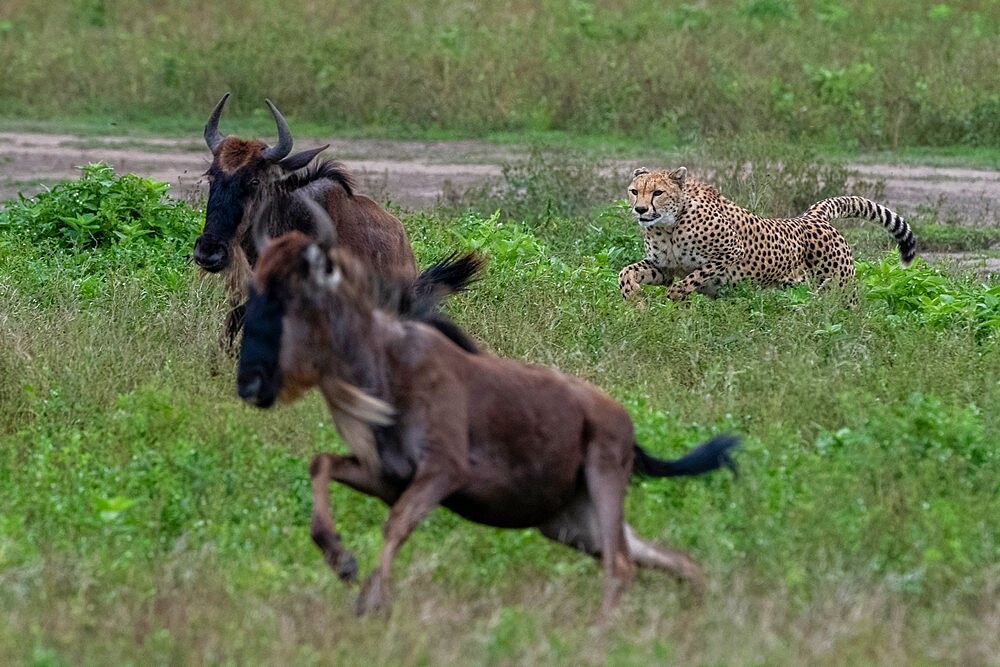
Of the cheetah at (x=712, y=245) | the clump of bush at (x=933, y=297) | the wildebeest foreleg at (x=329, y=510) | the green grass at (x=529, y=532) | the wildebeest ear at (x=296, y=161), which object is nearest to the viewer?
the green grass at (x=529, y=532)

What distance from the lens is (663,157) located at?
1622 cm

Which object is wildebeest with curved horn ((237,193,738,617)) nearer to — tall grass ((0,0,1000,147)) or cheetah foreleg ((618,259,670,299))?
cheetah foreleg ((618,259,670,299))

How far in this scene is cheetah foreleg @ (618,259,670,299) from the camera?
34.0ft

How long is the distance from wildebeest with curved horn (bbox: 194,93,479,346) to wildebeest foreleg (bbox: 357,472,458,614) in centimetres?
317

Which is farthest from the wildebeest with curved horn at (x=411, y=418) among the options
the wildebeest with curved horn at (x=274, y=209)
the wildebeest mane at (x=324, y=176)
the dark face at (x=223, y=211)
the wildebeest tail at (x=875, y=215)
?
the wildebeest tail at (x=875, y=215)

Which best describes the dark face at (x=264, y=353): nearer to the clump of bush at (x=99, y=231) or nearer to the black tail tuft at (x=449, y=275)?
the black tail tuft at (x=449, y=275)

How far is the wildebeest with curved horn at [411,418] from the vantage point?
18.1 ft

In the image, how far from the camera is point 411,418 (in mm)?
5582

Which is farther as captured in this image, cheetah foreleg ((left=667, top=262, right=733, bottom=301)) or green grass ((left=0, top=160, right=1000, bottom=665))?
cheetah foreleg ((left=667, top=262, right=733, bottom=301))

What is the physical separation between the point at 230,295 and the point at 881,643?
4.72 m

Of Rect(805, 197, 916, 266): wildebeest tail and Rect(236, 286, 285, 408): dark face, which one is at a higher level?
Rect(236, 286, 285, 408): dark face

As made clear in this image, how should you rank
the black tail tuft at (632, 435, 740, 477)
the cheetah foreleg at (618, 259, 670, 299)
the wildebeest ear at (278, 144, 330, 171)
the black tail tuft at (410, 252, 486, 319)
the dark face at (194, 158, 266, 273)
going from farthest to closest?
the cheetah foreleg at (618, 259, 670, 299), the wildebeest ear at (278, 144, 330, 171), the dark face at (194, 158, 266, 273), the black tail tuft at (410, 252, 486, 319), the black tail tuft at (632, 435, 740, 477)

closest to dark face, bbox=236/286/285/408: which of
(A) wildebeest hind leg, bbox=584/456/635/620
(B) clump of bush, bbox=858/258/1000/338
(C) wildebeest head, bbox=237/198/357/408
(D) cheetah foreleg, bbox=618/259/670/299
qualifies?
(C) wildebeest head, bbox=237/198/357/408

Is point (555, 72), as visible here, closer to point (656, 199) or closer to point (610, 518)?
point (656, 199)
